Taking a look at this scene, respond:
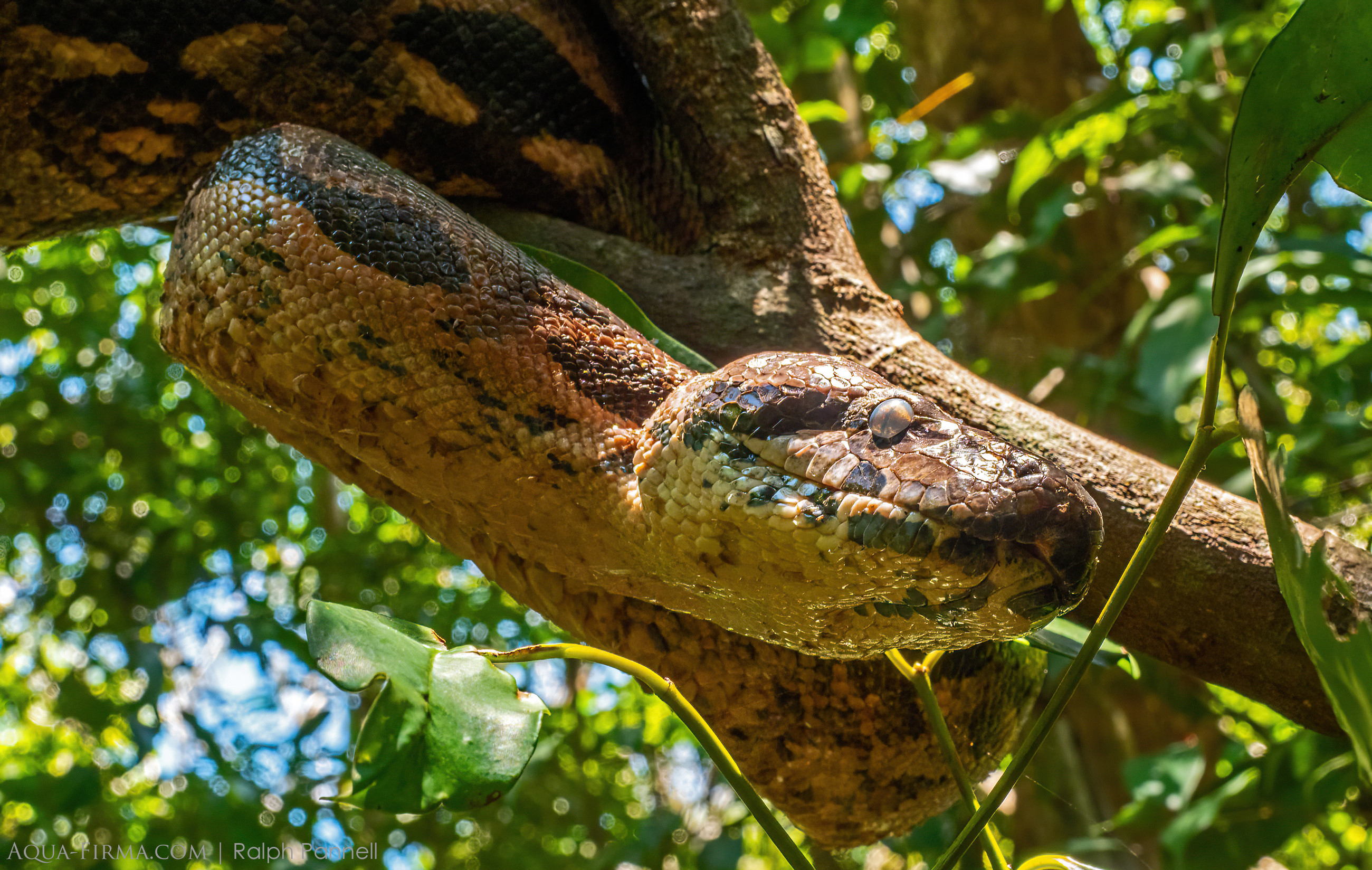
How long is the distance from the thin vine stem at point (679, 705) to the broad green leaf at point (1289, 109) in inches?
32.4

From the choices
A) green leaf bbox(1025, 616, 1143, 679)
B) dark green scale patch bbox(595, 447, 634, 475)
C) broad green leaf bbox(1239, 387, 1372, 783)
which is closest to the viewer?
broad green leaf bbox(1239, 387, 1372, 783)

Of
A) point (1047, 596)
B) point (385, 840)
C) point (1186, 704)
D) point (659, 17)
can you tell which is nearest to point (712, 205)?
point (659, 17)

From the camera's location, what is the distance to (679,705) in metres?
1.19

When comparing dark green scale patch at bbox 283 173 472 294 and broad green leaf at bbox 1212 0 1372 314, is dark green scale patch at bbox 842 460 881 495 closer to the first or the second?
broad green leaf at bbox 1212 0 1372 314

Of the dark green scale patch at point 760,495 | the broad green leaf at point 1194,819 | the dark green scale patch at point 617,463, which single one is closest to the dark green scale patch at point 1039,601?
the dark green scale patch at point 760,495

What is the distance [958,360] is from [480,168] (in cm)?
274

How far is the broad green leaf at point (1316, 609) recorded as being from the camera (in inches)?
37.8

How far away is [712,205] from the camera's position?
7.45 ft

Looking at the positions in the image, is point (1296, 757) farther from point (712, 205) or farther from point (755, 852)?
point (755, 852)

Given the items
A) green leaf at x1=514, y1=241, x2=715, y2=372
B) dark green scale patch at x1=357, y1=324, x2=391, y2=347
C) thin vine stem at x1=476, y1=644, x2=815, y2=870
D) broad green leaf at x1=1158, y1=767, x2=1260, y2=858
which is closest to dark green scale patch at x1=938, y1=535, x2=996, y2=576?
thin vine stem at x1=476, y1=644, x2=815, y2=870

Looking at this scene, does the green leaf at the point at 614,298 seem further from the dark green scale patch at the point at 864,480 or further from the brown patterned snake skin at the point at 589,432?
the dark green scale patch at the point at 864,480

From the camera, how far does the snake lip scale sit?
1.19 metres

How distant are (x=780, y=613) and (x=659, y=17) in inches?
60.1

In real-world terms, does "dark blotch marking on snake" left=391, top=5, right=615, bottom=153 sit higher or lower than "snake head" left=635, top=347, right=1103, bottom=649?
higher
